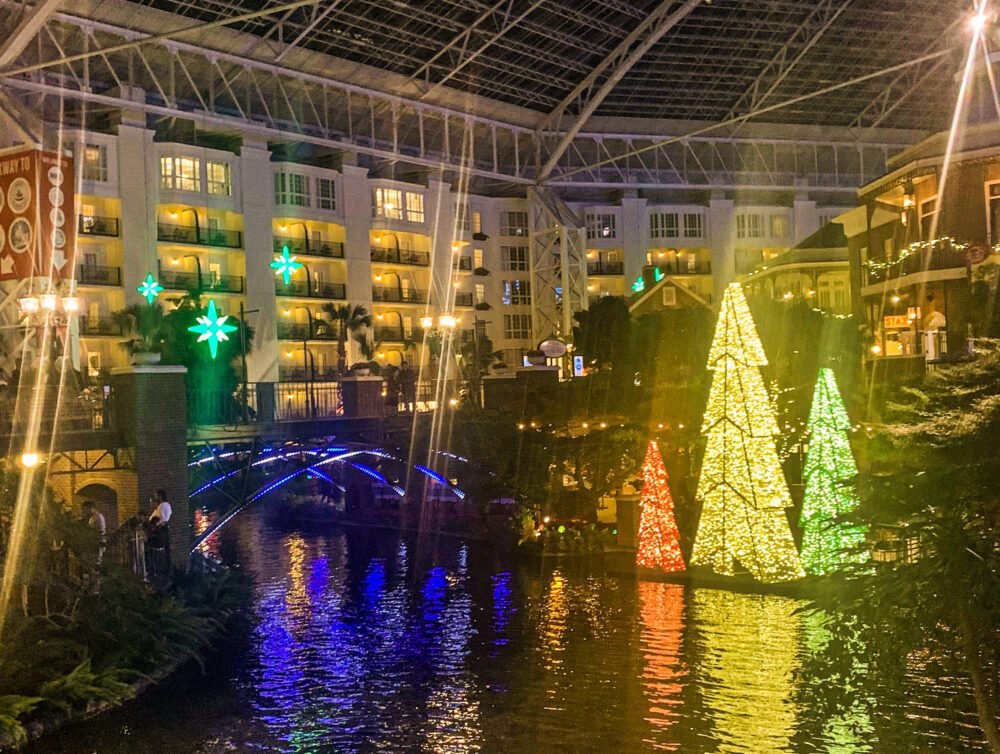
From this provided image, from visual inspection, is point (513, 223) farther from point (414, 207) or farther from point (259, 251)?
point (259, 251)

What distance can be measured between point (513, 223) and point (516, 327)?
6298 mm

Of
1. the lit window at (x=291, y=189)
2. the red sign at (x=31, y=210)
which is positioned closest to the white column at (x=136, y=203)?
the lit window at (x=291, y=189)

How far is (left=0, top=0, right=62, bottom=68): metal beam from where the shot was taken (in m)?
32.9

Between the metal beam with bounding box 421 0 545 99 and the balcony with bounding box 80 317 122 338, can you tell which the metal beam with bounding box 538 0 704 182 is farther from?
the balcony with bounding box 80 317 122 338

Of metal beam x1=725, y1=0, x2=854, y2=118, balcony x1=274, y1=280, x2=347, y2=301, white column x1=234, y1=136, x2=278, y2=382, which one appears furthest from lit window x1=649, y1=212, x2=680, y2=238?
white column x1=234, y1=136, x2=278, y2=382

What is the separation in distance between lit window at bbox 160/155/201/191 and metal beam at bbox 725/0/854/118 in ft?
83.9

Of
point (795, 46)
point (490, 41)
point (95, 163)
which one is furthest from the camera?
point (795, 46)

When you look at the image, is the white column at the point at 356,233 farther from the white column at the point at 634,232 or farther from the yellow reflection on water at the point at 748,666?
the yellow reflection on water at the point at 748,666

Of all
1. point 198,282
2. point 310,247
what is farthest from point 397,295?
point 198,282

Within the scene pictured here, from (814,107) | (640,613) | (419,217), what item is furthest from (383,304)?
(640,613)

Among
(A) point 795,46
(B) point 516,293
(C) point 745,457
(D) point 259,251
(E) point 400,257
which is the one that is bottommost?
(C) point 745,457

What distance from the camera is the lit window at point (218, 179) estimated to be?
5556cm

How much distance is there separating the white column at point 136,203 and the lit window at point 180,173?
3.19 ft

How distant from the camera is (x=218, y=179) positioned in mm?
56094
